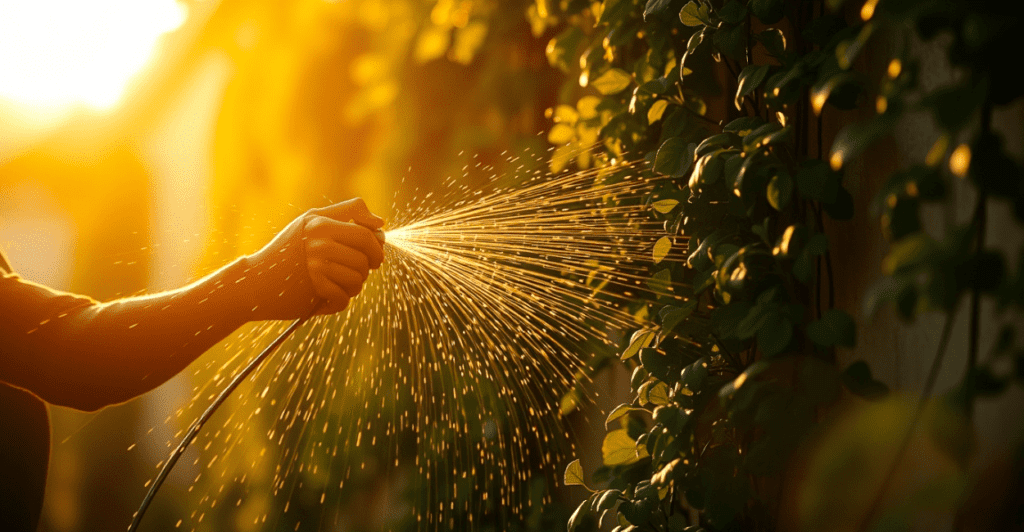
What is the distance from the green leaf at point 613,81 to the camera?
1628mm

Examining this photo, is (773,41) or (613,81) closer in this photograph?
(773,41)

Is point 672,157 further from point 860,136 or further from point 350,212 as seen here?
point 350,212

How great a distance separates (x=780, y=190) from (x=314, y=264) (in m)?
0.93

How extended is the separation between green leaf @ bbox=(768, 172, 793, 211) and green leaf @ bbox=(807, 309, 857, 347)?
7.0 inches

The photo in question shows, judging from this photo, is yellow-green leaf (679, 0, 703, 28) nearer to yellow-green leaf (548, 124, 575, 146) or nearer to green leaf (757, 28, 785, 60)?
green leaf (757, 28, 785, 60)

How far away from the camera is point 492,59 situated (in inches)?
107

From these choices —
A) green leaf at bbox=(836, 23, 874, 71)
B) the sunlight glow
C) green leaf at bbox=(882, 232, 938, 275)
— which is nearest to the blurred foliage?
the sunlight glow

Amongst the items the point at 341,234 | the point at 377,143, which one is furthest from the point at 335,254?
the point at 377,143

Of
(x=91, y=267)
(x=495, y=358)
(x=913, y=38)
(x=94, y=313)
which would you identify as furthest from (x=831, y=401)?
(x=91, y=267)

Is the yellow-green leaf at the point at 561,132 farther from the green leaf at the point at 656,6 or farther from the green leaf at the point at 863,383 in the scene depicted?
the green leaf at the point at 863,383

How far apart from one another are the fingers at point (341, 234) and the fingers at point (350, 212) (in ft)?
0.16

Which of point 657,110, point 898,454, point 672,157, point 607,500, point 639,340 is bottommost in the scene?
point 607,500

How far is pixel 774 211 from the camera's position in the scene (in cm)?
132

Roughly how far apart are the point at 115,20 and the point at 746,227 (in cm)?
270
